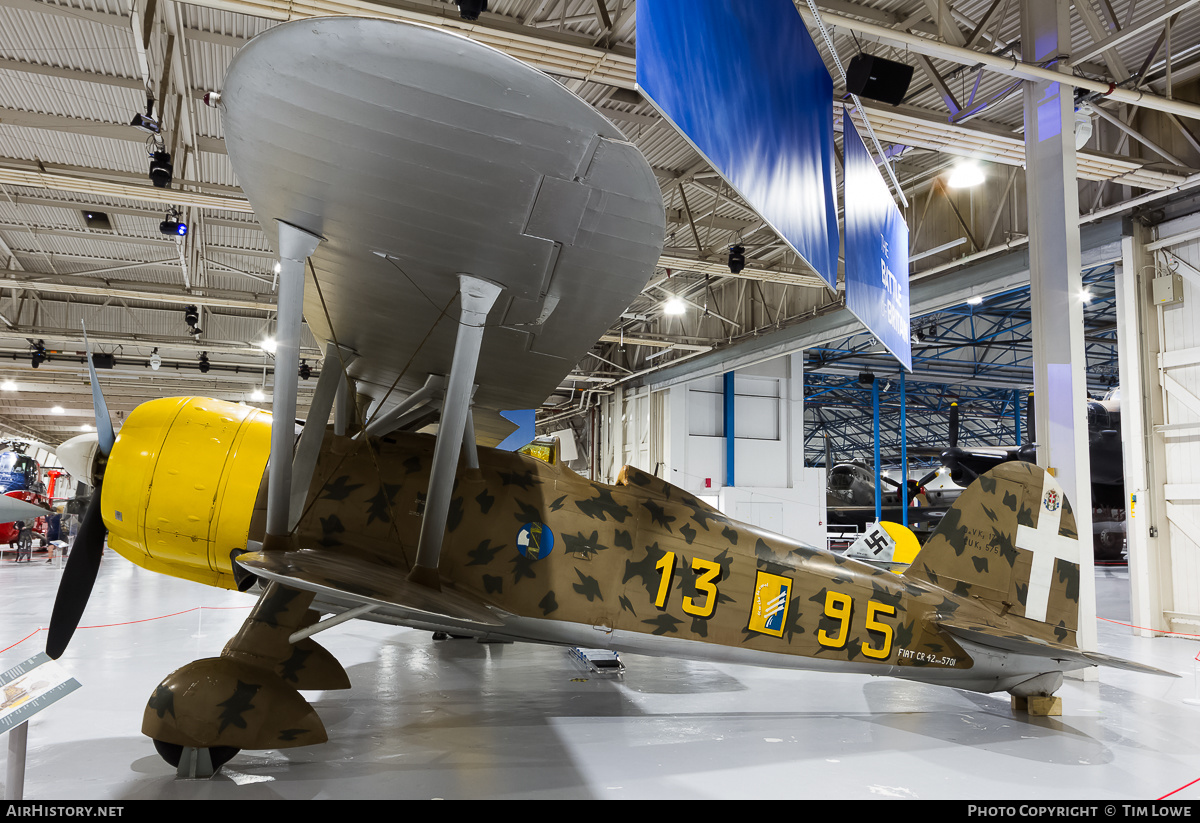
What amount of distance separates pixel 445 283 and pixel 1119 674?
7462 millimetres

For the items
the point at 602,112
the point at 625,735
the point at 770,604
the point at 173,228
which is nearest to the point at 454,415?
the point at 625,735

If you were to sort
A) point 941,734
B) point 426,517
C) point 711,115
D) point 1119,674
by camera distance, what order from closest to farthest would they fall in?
1. point 711,115
2. point 426,517
3. point 941,734
4. point 1119,674

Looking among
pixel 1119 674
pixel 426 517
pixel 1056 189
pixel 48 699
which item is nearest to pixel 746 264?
pixel 1056 189

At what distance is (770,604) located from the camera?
4789mm

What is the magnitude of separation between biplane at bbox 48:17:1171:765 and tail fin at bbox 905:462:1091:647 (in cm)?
2

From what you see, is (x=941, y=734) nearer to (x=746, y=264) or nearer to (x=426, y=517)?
(x=426, y=517)

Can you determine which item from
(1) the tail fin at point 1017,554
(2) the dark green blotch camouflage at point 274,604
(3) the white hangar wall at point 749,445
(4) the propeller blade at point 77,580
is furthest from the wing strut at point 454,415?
(3) the white hangar wall at point 749,445

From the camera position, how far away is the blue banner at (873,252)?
487 cm

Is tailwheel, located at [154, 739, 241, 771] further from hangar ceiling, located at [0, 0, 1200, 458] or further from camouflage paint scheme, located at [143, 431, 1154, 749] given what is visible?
hangar ceiling, located at [0, 0, 1200, 458]

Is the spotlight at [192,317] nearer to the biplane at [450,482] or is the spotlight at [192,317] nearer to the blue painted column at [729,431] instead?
the biplane at [450,482]

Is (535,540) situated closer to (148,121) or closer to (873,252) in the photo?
(873,252)

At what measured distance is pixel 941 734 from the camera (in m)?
4.48

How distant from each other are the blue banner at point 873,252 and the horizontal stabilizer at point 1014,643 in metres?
2.20

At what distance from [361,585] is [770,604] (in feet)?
9.51
